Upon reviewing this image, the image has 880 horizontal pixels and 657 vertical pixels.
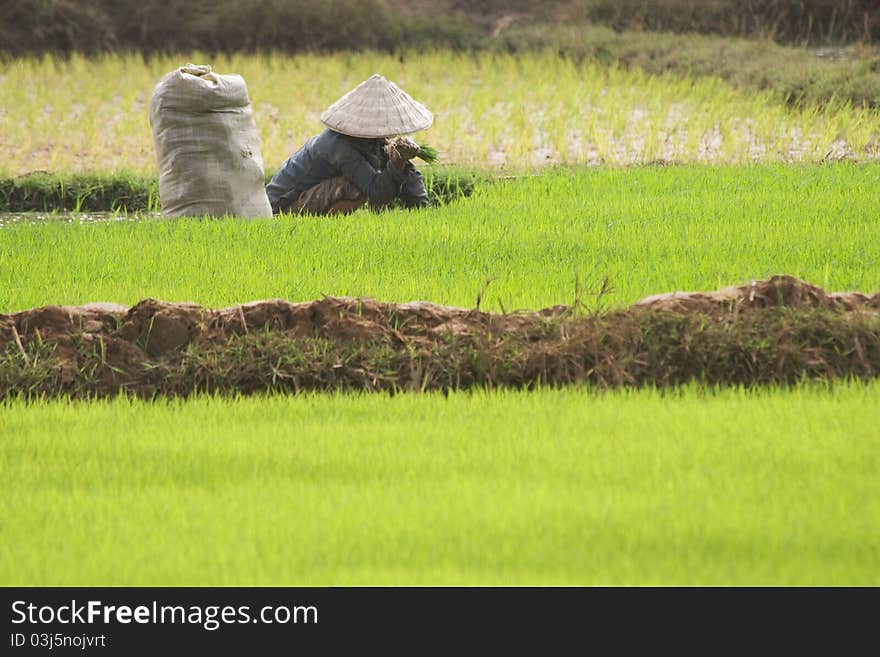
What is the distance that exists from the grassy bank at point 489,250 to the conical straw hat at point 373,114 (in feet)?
1.48

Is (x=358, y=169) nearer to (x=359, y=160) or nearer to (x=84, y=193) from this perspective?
(x=359, y=160)

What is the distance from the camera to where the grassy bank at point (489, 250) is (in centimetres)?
572

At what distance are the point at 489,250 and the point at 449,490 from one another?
319cm

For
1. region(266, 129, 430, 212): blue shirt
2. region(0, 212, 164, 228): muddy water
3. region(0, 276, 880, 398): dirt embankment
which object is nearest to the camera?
region(0, 276, 880, 398): dirt embankment

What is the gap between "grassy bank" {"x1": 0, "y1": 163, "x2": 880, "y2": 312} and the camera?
225 inches

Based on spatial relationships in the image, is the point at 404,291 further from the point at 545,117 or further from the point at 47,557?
the point at 545,117

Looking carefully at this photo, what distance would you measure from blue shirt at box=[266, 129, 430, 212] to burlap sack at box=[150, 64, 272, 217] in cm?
31

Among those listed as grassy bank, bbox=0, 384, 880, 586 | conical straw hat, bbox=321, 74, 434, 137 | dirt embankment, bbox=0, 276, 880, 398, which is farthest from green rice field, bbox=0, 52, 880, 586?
conical straw hat, bbox=321, 74, 434, 137

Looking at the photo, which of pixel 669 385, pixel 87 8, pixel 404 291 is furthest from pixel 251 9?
pixel 669 385

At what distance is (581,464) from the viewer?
3701 millimetres

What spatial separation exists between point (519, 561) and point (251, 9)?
636 inches

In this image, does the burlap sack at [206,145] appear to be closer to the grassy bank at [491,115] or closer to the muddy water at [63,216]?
the muddy water at [63,216]

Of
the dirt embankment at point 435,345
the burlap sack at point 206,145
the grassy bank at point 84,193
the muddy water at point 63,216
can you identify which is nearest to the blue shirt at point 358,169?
the burlap sack at point 206,145

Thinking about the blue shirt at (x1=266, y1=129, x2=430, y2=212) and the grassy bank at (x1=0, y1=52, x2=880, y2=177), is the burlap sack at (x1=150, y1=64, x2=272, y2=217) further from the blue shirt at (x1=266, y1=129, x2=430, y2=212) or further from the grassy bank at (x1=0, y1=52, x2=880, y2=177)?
the grassy bank at (x1=0, y1=52, x2=880, y2=177)
